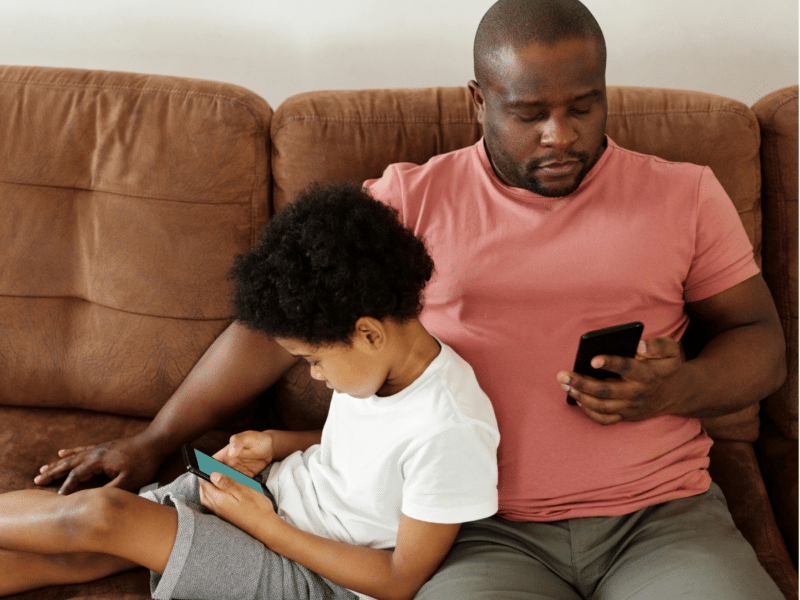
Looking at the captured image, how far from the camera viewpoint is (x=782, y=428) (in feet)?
4.68

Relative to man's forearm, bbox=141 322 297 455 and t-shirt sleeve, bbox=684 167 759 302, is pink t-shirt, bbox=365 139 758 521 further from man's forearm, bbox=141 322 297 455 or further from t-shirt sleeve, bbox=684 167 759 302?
man's forearm, bbox=141 322 297 455

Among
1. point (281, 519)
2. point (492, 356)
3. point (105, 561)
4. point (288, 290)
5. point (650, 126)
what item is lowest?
point (105, 561)

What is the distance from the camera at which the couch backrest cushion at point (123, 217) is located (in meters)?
1.42

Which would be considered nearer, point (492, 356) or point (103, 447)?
point (492, 356)

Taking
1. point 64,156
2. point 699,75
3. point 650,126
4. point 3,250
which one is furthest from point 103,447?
point 699,75

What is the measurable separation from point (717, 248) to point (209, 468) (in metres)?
0.90

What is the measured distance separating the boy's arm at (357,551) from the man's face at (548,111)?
0.57m

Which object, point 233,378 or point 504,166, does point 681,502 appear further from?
point 233,378

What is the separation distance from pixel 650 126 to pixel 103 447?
121 centimetres

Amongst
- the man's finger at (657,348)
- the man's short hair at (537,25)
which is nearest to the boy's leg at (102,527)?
the man's finger at (657,348)

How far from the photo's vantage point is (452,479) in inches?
38.6

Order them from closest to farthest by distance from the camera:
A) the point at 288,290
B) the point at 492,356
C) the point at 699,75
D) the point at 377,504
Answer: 1. the point at 288,290
2. the point at 377,504
3. the point at 492,356
4. the point at 699,75

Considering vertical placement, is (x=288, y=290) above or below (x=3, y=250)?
above

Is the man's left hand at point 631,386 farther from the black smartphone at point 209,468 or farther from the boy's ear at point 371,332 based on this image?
the black smartphone at point 209,468
